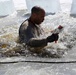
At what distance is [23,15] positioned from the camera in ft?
25.4

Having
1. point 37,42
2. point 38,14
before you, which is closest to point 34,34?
point 37,42

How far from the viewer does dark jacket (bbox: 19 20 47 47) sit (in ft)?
13.5

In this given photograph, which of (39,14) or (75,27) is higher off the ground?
(39,14)

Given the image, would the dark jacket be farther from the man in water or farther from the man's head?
the man's head

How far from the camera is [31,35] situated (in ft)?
13.9

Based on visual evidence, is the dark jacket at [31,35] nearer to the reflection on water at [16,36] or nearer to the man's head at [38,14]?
the man's head at [38,14]

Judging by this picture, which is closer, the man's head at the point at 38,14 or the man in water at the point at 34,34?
the man in water at the point at 34,34

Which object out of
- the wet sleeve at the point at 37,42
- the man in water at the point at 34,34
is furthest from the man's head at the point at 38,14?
the wet sleeve at the point at 37,42

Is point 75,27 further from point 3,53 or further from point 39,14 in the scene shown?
point 3,53

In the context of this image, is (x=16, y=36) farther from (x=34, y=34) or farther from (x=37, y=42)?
(x=37, y=42)

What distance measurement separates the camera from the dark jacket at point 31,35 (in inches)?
162

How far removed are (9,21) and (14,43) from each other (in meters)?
2.43

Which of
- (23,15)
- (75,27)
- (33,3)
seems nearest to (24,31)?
(75,27)

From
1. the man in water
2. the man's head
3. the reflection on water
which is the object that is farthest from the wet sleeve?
the man's head
